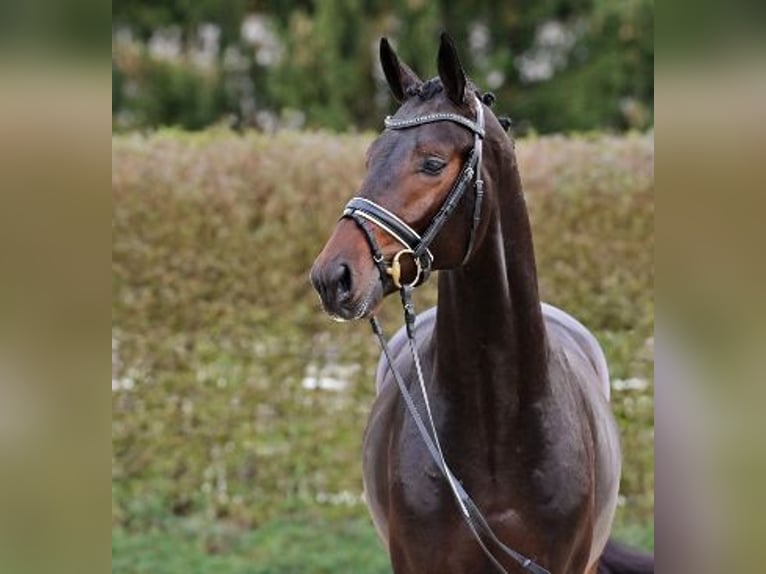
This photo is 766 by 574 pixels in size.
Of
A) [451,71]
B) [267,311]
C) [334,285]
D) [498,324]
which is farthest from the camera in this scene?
[267,311]

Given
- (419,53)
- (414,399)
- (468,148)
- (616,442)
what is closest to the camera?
(468,148)

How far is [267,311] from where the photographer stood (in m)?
6.60

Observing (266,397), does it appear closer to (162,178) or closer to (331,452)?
(331,452)

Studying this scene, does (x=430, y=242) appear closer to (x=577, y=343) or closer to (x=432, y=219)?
(x=432, y=219)

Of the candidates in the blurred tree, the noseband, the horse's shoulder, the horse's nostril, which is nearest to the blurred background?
the horse's shoulder

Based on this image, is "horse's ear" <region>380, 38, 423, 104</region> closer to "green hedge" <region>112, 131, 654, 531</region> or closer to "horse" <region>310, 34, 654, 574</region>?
"horse" <region>310, 34, 654, 574</region>

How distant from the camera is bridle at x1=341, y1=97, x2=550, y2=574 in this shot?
2273 mm

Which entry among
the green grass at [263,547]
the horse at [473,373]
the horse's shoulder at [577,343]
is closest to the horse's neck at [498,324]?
the horse at [473,373]

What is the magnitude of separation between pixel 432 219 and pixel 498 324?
40cm

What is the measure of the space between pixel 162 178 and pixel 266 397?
149 cm

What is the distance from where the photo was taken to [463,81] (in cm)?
244

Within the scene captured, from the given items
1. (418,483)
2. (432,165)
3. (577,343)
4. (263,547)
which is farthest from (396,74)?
(263,547)
